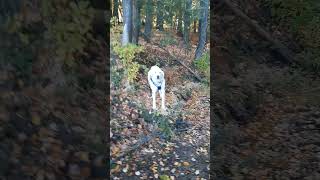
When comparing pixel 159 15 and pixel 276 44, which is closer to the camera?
pixel 159 15

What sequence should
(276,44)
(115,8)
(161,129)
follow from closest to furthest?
(115,8)
(161,129)
(276,44)

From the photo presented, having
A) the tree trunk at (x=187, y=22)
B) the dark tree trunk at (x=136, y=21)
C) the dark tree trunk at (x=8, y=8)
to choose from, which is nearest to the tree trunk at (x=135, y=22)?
the dark tree trunk at (x=136, y=21)

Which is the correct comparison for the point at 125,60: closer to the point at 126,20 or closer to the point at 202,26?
the point at 126,20

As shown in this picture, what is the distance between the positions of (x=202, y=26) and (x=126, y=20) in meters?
0.58

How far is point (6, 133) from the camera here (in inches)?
116

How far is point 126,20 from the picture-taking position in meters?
3.30

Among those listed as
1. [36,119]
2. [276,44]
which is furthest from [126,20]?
[276,44]

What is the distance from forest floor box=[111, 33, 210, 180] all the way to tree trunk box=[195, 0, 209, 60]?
0.17m

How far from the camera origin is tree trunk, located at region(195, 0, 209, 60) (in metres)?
3.45

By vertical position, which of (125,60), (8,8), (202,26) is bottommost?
(125,60)

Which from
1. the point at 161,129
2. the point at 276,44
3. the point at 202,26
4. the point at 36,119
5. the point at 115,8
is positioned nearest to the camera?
the point at 36,119

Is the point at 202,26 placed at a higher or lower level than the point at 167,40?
higher

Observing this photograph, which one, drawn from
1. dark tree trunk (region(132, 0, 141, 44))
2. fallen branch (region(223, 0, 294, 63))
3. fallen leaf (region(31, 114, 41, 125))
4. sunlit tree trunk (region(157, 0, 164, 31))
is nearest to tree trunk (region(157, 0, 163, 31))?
sunlit tree trunk (region(157, 0, 164, 31))

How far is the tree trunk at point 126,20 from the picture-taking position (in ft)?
10.8
